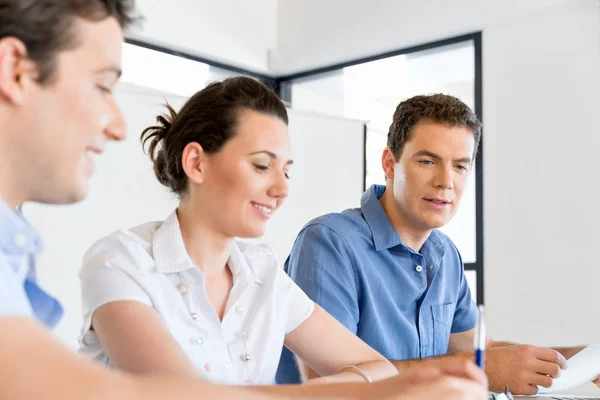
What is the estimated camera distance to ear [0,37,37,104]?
74 centimetres

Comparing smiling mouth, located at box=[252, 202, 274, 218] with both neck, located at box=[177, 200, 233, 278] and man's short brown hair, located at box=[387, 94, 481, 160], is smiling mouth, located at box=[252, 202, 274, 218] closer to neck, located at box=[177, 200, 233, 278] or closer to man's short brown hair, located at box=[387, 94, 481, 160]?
neck, located at box=[177, 200, 233, 278]

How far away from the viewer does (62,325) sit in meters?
2.91

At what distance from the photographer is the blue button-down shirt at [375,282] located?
1972mm

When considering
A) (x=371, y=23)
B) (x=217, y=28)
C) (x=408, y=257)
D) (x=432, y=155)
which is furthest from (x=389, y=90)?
(x=408, y=257)

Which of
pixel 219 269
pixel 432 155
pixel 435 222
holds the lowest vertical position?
pixel 219 269

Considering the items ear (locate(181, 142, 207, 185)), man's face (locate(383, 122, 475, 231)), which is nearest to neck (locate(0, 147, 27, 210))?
ear (locate(181, 142, 207, 185))

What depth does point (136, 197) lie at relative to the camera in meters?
3.13

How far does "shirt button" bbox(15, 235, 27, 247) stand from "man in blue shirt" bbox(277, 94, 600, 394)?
3.95ft

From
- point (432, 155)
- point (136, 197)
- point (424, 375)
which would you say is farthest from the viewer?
point (136, 197)

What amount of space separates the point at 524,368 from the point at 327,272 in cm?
56

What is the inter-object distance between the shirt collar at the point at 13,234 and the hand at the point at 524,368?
140cm

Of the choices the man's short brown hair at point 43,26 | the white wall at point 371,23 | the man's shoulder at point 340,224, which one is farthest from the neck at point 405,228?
the white wall at point 371,23

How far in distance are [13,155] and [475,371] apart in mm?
623

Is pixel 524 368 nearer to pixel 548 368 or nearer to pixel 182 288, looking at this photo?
pixel 548 368
